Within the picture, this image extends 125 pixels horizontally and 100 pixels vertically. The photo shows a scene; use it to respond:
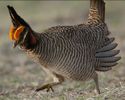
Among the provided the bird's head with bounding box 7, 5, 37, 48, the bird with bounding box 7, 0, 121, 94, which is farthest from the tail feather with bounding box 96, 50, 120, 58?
the bird's head with bounding box 7, 5, 37, 48

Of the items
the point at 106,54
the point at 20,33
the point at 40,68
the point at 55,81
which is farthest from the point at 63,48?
the point at 40,68

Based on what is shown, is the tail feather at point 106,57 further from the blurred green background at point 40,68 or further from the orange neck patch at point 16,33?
the orange neck patch at point 16,33

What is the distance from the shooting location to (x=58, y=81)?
8742 mm

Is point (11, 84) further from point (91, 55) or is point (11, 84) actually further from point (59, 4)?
point (59, 4)

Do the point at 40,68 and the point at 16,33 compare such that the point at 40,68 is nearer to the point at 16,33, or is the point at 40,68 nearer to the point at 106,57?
the point at 106,57

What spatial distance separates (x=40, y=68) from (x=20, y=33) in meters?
4.34

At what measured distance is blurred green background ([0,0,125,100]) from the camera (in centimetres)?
885

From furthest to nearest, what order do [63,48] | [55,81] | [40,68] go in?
[40,68]
[55,81]
[63,48]

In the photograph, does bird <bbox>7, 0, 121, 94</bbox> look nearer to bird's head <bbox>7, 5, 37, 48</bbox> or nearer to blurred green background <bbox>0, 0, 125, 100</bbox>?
bird's head <bbox>7, 5, 37, 48</bbox>

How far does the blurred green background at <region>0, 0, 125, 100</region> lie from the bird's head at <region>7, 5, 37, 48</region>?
83 centimetres

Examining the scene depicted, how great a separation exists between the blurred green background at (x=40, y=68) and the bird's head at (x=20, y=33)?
83cm

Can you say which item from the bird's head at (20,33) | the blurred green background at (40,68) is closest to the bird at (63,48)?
Answer: the bird's head at (20,33)

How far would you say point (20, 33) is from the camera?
820 cm

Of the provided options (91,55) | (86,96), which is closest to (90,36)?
(91,55)
